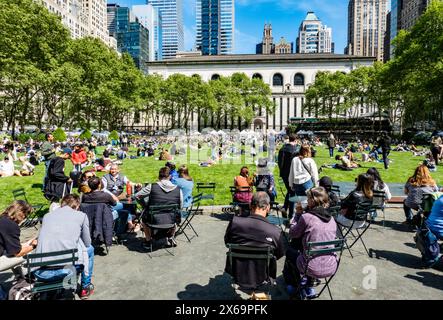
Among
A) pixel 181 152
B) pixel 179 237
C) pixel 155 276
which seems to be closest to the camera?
pixel 155 276

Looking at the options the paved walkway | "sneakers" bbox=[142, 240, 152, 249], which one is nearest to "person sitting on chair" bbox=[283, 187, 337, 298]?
the paved walkway

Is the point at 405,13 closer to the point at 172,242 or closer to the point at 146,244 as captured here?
the point at 172,242

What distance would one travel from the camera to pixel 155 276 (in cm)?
532

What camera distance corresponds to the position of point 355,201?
657cm

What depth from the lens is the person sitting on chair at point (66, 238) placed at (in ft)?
13.5

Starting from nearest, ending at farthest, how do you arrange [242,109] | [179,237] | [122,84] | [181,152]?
[179,237] → [181,152] → [122,84] → [242,109]

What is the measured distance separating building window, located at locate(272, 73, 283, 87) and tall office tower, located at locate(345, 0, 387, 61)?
116539 millimetres

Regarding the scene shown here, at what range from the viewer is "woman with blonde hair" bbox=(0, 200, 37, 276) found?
171 inches

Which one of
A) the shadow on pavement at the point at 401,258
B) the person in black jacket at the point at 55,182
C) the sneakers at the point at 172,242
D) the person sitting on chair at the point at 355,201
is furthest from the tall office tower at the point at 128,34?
the shadow on pavement at the point at 401,258
